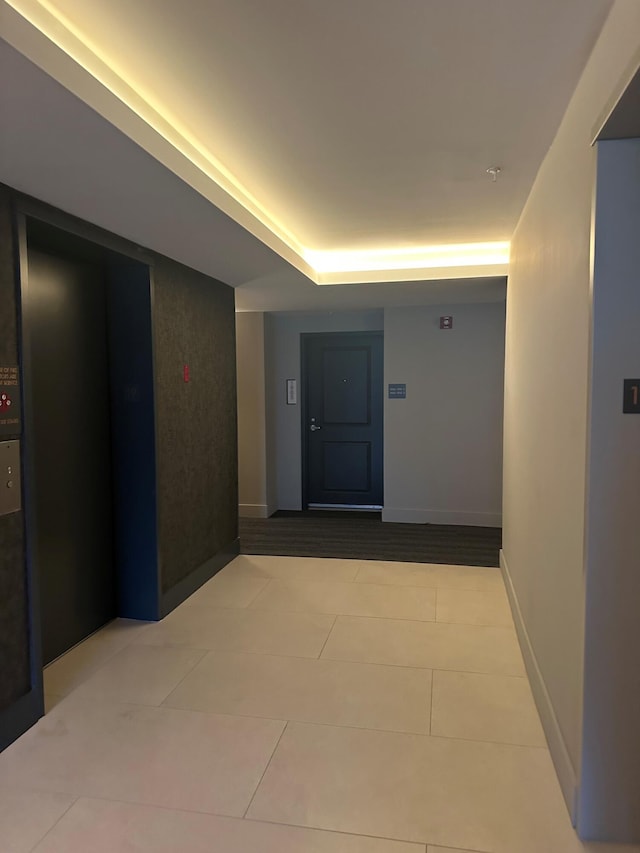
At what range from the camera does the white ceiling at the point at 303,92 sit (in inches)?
68.7

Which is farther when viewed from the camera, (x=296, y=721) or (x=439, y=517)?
(x=439, y=517)

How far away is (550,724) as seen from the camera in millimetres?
2398

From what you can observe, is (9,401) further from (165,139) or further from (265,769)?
(265,769)

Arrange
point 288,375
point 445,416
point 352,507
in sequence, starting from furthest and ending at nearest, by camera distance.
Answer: point 352,507 < point 288,375 < point 445,416

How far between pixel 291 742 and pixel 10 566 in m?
1.41

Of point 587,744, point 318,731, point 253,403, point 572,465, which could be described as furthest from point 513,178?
point 253,403

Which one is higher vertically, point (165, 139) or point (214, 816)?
point (165, 139)

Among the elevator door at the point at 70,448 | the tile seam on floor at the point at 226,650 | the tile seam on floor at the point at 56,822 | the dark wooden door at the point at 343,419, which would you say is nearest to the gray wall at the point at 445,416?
the dark wooden door at the point at 343,419

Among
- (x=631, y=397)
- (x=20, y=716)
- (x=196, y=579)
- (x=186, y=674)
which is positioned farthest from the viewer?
(x=196, y=579)

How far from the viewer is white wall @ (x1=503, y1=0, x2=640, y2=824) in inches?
75.2

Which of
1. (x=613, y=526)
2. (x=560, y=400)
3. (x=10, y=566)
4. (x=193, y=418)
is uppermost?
(x=560, y=400)

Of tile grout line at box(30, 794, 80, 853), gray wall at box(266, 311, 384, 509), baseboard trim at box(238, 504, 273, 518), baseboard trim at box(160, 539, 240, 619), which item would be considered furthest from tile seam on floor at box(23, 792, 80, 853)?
gray wall at box(266, 311, 384, 509)

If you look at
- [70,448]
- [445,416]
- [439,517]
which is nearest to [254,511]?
[439,517]

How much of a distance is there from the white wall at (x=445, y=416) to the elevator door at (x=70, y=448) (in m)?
3.43
